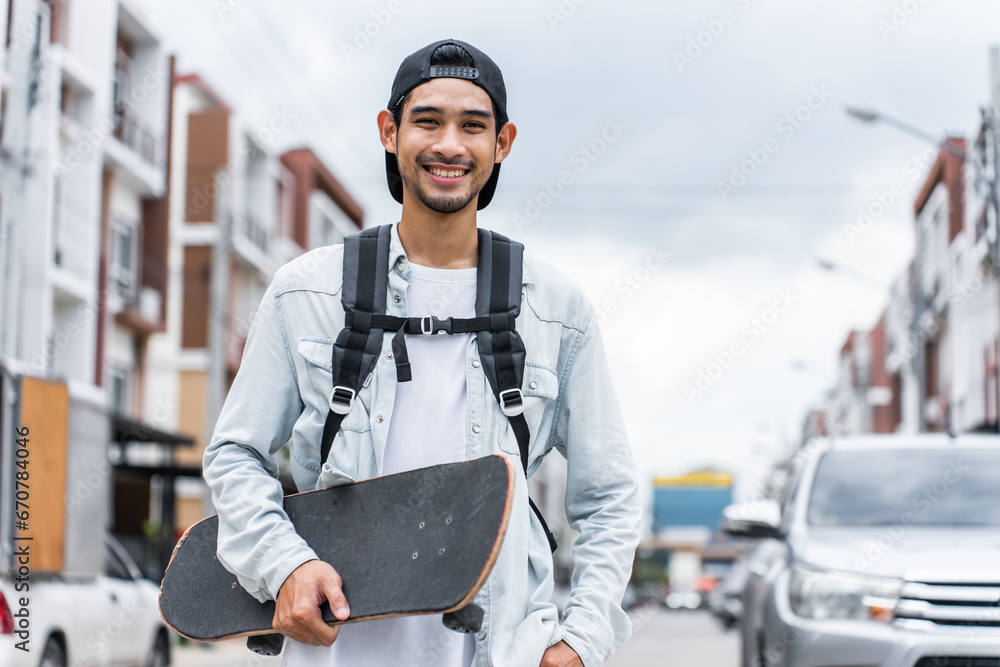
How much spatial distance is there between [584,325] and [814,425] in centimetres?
10870

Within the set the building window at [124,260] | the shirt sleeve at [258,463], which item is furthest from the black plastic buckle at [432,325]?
the building window at [124,260]

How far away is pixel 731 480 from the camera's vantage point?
71688 mm

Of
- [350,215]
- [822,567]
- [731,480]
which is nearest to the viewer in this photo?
[822,567]

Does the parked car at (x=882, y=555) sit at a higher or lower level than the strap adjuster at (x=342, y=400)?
lower

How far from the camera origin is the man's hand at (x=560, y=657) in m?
2.20

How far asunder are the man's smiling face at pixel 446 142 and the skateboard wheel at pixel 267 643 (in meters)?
0.79

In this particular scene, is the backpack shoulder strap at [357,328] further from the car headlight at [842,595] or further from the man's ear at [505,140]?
the car headlight at [842,595]

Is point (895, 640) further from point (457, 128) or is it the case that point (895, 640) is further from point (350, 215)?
point (350, 215)

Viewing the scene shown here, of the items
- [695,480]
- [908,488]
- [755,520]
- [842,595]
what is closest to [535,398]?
[842,595]

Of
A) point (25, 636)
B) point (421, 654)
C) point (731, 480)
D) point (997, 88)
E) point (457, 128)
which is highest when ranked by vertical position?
point (997, 88)

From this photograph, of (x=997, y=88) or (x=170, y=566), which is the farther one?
(x=997, y=88)

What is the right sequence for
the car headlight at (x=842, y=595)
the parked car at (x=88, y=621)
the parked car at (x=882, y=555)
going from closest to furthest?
1. the parked car at (x=882, y=555)
2. the car headlight at (x=842, y=595)
3. the parked car at (x=88, y=621)

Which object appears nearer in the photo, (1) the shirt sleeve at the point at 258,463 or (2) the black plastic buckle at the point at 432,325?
(1) the shirt sleeve at the point at 258,463

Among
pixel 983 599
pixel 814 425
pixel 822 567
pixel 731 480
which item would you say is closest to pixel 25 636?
pixel 822 567
